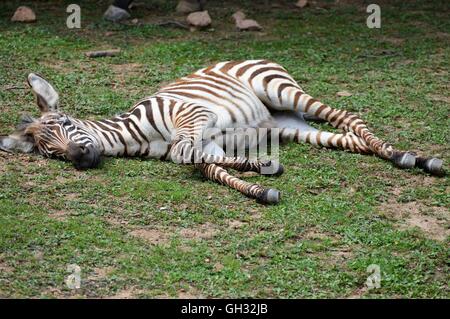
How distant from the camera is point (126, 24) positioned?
13469 mm

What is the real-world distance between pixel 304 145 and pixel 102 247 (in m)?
3.04

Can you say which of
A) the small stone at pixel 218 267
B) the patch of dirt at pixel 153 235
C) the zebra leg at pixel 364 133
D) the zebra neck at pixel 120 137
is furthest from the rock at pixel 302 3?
the small stone at pixel 218 267

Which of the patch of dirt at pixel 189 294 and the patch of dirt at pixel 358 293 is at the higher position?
the patch of dirt at pixel 189 294

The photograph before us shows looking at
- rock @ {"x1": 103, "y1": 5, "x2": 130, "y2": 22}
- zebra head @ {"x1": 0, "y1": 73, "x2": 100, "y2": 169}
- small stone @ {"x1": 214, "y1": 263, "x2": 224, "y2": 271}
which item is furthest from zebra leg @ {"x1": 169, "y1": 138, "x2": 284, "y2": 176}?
rock @ {"x1": 103, "y1": 5, "x2": 130, "y2": 22}

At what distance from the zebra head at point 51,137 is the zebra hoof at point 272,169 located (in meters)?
1.54

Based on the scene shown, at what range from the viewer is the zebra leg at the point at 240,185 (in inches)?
302

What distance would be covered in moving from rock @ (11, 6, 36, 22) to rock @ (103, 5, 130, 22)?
1.08 metres

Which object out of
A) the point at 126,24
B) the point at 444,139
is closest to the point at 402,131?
the point at 444,139

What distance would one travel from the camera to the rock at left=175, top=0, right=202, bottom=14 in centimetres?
1421

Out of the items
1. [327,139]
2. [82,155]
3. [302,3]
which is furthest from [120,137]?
[302,3]

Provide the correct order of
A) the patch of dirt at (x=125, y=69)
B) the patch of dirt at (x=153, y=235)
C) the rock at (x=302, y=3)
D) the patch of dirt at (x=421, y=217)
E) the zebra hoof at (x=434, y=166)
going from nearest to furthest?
the patch of dirt at (x=153, y=235), the patch of dirt at (x=421, y=217), the zebra hoof at (x=434, y=166), the patch of dirt at (x=125, y=69), the rock at (x=302, y=3)

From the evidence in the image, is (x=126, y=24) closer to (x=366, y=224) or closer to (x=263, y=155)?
(x=263, y=155)

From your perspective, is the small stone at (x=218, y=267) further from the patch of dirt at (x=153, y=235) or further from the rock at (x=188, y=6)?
the rock at (x=188, y=6)

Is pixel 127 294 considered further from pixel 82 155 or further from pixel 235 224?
pixel 82 155
